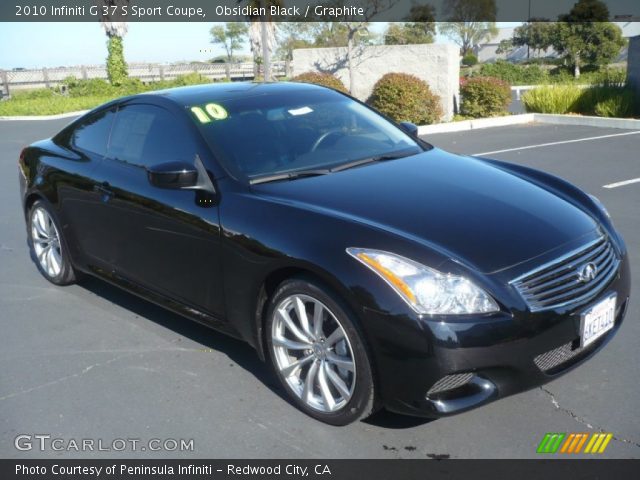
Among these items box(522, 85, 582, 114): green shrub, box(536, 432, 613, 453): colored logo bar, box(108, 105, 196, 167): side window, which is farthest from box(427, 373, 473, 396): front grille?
box(522, 85, 582, 114): green shrub

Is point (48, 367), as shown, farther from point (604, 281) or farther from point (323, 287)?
point (604, 281)

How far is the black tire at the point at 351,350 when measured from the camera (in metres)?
3.05

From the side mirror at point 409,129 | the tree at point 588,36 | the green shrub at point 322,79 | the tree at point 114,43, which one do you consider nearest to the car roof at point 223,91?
the side mirror at point 409,129

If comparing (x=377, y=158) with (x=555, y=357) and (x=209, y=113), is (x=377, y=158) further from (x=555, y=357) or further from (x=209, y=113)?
(x=555, y=357)

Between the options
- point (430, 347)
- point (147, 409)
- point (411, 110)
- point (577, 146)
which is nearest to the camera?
point (430, 347)

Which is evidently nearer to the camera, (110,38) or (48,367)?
(48,367)

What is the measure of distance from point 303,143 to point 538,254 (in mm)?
1632

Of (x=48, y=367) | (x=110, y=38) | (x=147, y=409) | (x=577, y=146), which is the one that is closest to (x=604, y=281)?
(x=147, y=409)

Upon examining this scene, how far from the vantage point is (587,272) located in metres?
3.25

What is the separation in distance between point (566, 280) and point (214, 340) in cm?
225

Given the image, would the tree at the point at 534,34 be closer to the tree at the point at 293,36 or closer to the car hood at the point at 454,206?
the tree at the point at 293,36

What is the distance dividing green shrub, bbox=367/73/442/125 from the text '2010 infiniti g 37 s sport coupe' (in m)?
11.0

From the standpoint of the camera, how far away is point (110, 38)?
30.5 m

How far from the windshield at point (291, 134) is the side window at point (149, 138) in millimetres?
145
